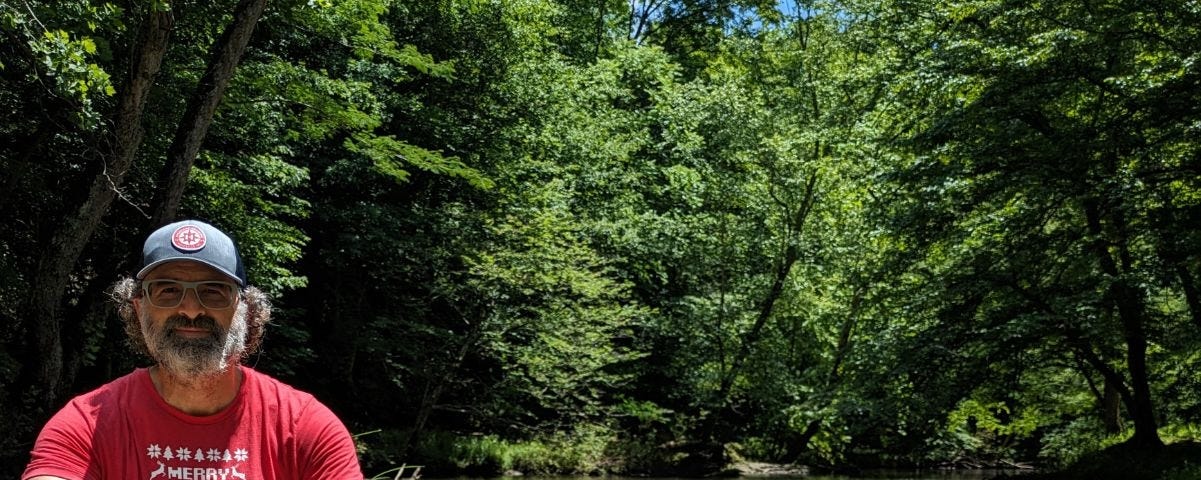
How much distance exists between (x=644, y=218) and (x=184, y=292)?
2550 centimetres

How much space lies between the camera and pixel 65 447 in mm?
1838

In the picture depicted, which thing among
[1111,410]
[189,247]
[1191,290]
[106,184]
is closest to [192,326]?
[189,247]

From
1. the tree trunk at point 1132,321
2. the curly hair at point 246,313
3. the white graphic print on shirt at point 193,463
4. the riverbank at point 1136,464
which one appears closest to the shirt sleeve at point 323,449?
the white graphic print on shirt at point 193,463

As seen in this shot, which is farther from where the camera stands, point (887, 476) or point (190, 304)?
point (887, 476)

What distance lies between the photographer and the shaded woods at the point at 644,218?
12656mm

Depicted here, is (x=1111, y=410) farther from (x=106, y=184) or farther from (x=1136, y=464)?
(x=106, y=184)

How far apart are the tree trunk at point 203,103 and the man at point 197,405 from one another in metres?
7.85

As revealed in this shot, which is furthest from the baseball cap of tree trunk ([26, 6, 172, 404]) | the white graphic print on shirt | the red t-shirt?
tree trunk ([26, 6, 172, 404])

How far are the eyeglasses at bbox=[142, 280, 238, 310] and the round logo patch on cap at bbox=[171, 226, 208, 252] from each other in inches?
3.5

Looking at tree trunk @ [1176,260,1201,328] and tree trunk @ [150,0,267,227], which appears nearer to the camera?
tree trunk @ [150,0,267,227]

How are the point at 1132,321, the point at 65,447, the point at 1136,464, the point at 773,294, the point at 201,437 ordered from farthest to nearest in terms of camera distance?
the point at 773,294 < the point at 1136,464 < the point at 1132,321 < the point at 201,437 < the point at 65,447

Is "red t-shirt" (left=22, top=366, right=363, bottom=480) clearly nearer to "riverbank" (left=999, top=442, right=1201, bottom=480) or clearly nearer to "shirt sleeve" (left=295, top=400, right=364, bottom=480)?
"shirt sleeve" (left=295, top=400, right=364, bottom=480)

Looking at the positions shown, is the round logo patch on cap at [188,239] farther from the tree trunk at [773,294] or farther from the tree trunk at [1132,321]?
the tree trunk at [773,294]

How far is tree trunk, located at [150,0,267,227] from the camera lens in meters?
9.34
